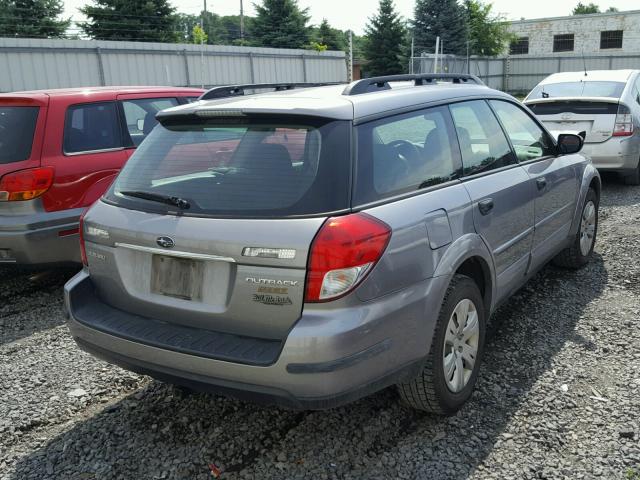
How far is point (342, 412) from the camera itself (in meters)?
3.32

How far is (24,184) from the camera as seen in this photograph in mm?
4859

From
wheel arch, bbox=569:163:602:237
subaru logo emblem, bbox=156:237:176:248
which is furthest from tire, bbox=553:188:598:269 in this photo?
subaru logo emblem, bbox=156:237:176:248

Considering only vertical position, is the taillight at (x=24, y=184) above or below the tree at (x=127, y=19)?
below

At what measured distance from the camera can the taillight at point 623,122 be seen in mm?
8633

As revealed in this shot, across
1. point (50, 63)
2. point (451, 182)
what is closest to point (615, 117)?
point (451, 182)

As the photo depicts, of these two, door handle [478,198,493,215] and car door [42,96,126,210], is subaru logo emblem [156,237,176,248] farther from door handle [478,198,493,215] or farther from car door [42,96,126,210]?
car door [42,96,126,210]

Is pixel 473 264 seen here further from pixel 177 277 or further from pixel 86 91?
pixel 86 91

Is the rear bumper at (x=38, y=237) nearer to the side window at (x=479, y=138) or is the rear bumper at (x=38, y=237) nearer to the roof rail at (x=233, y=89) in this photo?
the roof rail at (x=233, y=89)

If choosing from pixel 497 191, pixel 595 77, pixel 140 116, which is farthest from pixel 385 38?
pixel 497 191

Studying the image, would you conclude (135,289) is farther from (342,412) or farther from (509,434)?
(509,434)

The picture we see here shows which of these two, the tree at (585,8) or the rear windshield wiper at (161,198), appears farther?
the tree at (585,8)

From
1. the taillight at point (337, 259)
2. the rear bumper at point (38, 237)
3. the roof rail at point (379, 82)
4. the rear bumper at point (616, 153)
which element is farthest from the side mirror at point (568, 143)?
the rear bumper at point (616, 153)

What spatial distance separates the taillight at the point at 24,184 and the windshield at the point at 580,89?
7359 millimetres

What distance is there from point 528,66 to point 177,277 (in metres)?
37.9
